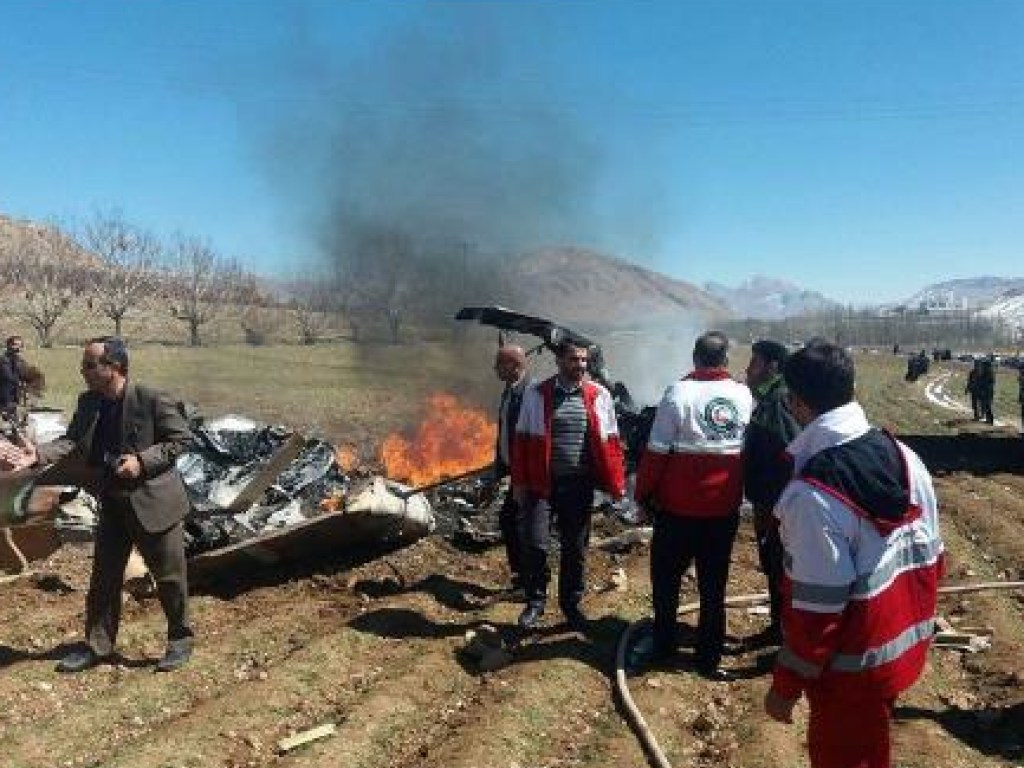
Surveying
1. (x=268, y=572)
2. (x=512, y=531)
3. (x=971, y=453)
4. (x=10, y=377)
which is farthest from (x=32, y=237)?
(x=512, y=531)

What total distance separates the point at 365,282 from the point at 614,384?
2020 cm

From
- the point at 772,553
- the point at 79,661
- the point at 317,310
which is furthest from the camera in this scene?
the point at 317,310

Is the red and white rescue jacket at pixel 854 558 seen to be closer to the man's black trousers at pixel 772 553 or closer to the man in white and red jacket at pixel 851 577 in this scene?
the man in white and red jacket at pixel 851 577

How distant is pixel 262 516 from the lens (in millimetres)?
8570

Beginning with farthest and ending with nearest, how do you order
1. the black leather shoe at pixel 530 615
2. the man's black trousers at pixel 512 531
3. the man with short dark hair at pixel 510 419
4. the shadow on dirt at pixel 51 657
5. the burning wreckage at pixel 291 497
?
1. the burning wreckage at pixel 291 497
2. the man's black trousers at pixel 512 531
3. the man with short dark hair at pixel 510 419
4. the black leather shoe at pixel 530 615
5. the shadow on dirt at pixel 51 657

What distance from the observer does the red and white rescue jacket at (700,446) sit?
512cm

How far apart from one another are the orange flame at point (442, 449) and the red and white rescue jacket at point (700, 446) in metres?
6.73

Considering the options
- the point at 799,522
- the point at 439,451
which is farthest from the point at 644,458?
the point at 439,451

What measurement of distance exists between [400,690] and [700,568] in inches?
73.5

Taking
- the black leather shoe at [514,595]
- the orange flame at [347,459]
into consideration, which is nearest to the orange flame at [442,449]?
the orange flame at [347,459]

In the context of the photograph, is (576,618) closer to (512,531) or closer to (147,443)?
(512,531)

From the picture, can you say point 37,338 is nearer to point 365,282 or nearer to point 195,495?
point 365,282

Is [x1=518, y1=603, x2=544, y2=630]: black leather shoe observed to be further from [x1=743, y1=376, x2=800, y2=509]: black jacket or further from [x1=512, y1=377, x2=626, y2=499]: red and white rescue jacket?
[x1=743, y1=376, x2=800, y2=509]: black jacket

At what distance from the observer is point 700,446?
5.12m
